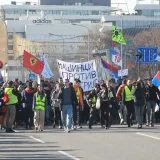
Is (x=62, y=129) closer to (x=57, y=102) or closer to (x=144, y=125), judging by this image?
(x=57, y=102)

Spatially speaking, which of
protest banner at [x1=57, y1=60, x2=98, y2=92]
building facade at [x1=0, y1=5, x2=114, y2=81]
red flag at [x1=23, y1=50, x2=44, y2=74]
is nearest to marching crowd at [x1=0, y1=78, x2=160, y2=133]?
protest banner at [x1=57, y1=60, x2=98, y2=92]

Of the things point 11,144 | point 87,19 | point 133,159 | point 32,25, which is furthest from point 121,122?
point 87,19

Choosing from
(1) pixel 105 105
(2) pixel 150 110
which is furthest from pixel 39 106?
(2) pixel 150 110

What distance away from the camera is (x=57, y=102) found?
102 ft

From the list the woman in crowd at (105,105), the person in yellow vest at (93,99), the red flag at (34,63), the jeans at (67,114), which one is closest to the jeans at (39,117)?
the jeans at (67,114)

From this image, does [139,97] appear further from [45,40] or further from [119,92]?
[45,40]

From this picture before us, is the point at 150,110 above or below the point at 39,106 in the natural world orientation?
below

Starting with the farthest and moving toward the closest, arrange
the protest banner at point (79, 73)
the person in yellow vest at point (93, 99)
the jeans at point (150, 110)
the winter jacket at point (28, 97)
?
the protest banner at point (79, 73)
the winter jacket at point (28, 97)
the jeans at point (150, 110)
the person in yellow vest at point (93, 99)

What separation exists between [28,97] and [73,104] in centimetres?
266

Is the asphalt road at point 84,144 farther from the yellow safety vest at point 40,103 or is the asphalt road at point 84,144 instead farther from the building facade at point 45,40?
the building facade at point 45,40

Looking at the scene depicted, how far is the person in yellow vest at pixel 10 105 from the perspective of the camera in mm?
29594

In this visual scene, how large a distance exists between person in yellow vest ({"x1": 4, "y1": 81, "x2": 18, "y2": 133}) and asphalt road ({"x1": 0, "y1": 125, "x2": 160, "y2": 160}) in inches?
13.1

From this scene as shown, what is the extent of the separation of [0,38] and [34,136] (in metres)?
102

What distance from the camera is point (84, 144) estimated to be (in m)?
23.5
